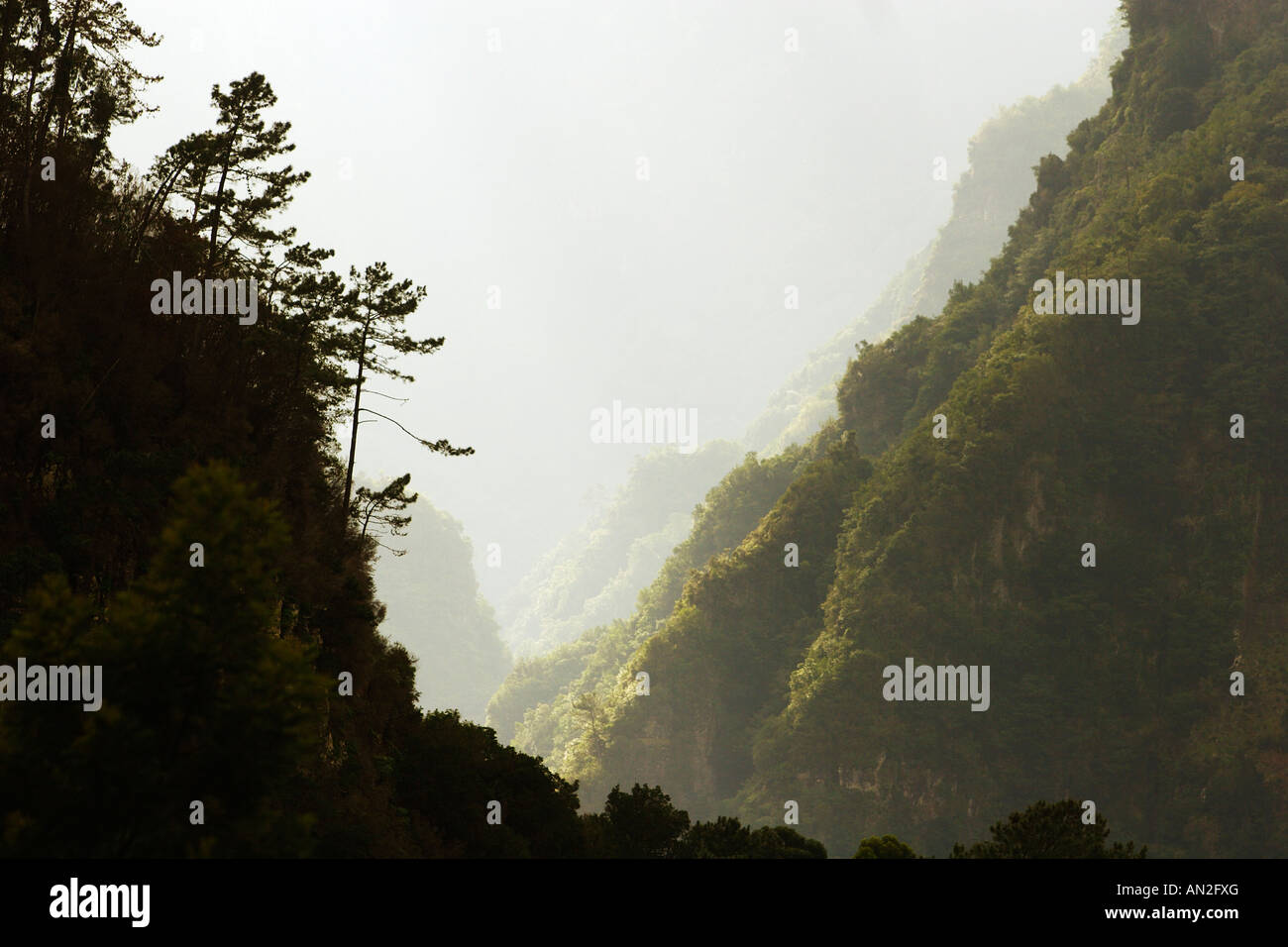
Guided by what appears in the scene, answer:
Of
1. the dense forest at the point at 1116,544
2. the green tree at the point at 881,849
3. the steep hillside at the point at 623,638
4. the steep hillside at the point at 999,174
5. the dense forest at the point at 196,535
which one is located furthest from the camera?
the steep hillside at the point at 999,174

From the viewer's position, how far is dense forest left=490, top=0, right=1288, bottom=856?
5153cm

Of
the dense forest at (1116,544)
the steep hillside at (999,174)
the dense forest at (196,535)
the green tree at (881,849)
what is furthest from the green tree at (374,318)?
the steep hillside at (999,174)

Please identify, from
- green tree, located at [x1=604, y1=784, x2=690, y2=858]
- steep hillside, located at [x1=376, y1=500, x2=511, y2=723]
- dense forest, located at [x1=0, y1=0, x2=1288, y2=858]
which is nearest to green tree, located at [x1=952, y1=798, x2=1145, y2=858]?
dense forest, located at [x1=0, y1=0, x2=1288, y2=858]

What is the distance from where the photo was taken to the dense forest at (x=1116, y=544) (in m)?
51.5

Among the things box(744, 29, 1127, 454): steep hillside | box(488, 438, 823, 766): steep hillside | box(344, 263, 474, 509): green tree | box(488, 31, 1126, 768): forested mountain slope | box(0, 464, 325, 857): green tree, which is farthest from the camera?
box(744, 29, 1127, 454): steep hillside

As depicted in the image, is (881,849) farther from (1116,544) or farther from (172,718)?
(1116,544)

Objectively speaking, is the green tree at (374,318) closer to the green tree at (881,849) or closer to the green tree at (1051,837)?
the green tree at (881,849)

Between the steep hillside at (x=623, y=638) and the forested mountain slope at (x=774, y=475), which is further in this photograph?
the forested mountain slope at (x=774, y=475)

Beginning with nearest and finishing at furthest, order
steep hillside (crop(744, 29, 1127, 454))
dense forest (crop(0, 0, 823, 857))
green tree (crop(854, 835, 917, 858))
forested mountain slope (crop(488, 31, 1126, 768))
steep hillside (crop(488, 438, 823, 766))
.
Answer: dense forest (crop(0, 0, 823, 857)) < green tree (crop(854, 835, 917, 858)) < steep hillside (crop(488, 438, 823, 766)) < forested mountain slope (crop(488, 31, 1126, 768)) < steep hillside (crop(744, 29, 1127, 454))

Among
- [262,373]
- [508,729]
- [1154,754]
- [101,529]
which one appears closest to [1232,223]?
[1154,754]

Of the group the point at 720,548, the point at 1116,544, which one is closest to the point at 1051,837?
the point at 1116,544

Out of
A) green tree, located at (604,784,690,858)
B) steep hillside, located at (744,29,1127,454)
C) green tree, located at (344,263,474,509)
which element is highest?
steep hillside, located at (744,29,1127,454)

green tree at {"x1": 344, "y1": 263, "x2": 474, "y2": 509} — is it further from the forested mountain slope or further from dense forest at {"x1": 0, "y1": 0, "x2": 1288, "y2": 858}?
the forested mountain slope
